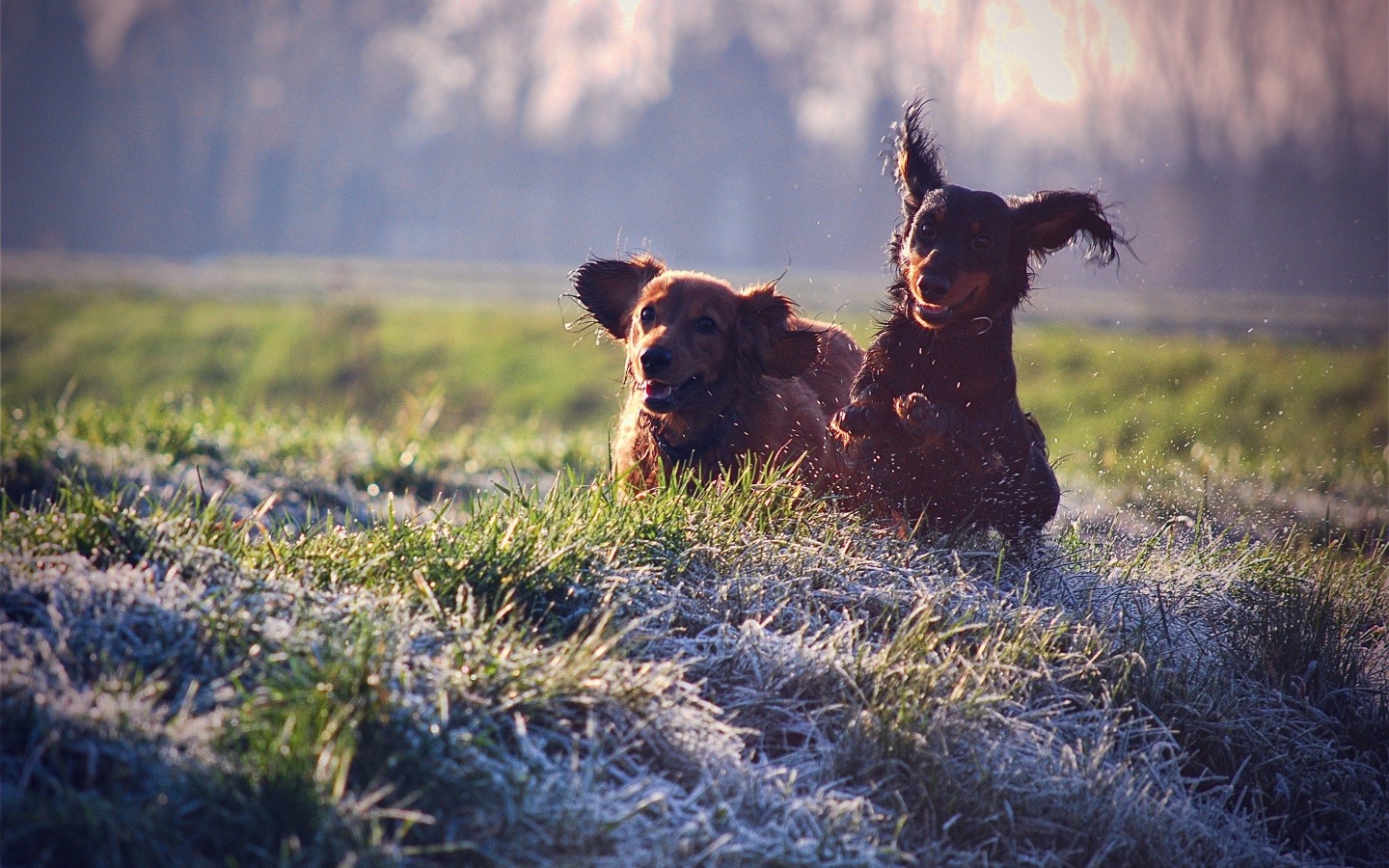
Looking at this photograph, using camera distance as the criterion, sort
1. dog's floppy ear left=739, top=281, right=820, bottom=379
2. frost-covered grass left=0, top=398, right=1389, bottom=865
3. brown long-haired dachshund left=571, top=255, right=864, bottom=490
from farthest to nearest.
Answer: dog's floppy ear left=739, top=281, right=820, bottom=379 < brown long-haired dachshund left=571, top=255, right=864, bottom=490 < frost-covered grass left=0, top=398, right=1389, bottom=865

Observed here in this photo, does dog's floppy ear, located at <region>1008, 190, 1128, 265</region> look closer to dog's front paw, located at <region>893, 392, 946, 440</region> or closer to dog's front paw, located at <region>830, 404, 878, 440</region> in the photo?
dog's front paw, located at <region>893, 392, 946, 440</region>

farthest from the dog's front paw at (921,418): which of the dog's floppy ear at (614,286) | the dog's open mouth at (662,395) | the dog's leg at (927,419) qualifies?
the dog's floppy ear at (614,286)

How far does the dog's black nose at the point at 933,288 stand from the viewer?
3.43 m

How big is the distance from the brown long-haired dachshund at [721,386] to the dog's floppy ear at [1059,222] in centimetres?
95

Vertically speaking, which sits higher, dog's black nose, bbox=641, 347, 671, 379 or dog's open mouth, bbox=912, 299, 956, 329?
dog's open mouth, bbox=912, 299, 956, 329

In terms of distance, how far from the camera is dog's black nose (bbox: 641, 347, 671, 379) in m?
3.92

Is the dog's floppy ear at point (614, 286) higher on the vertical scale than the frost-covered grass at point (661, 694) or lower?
higher

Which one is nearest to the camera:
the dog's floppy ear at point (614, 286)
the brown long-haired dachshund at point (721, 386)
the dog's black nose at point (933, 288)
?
the dog's black nose at point (933, 288)

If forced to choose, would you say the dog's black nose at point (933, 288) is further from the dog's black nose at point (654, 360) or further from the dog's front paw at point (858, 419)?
the dog's black nose at point (654, 360)

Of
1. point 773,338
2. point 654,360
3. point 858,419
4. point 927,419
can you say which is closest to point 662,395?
point 654,360

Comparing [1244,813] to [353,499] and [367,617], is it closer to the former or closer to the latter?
[367,617]

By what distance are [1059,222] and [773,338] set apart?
119cm

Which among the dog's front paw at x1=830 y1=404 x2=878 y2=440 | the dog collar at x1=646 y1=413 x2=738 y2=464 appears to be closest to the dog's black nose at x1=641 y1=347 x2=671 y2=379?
the dog collar at x1=646 y1=413 x2=738 y2=464

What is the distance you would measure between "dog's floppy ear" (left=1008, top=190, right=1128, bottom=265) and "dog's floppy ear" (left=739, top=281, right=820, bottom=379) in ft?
3.09
